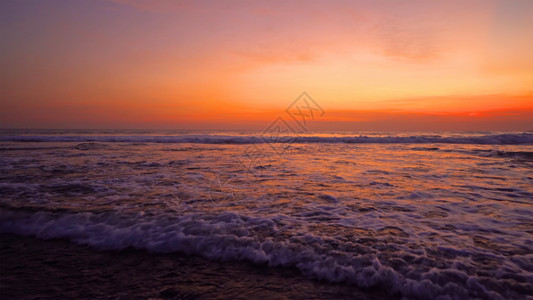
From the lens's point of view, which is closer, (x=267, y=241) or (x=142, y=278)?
(x=142, y=278)

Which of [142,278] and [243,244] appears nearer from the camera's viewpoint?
[142,278]

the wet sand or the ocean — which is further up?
the ocean

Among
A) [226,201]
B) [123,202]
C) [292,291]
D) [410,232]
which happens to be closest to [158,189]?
[123,202]

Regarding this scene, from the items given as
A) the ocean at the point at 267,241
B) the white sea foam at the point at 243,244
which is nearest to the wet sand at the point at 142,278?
the ocean at the point at 267,241

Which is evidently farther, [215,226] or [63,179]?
[63,179]

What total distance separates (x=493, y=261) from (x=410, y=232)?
880mm

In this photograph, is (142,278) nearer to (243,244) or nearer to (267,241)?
(243,244)

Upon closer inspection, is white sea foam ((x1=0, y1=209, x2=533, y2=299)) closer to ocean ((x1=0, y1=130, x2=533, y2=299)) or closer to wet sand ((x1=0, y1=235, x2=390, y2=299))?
ocean ((x1=0, y1=130, x2=533, y2=299))

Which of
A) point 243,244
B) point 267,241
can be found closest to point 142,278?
point 243,244

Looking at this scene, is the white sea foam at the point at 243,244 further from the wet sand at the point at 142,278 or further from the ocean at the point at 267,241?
the wet sand at the point at 142,278

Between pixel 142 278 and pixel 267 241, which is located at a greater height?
pixel 267 241

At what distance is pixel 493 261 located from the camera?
2.77 m

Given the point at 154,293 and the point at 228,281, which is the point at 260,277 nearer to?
the point at 228,281

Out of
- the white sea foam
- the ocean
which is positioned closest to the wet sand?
the ocean
